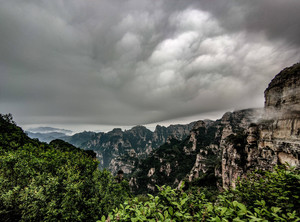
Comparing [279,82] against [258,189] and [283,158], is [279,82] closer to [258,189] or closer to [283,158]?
[283,158]

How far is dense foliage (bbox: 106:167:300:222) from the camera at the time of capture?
8.75 feet

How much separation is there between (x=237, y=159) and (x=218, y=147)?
8474 centimetres

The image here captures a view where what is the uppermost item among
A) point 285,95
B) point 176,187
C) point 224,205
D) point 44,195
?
point 285,95

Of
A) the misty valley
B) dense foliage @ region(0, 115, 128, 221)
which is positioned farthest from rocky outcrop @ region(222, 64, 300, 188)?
dense foliage @ region(0, 115, 128, 221)

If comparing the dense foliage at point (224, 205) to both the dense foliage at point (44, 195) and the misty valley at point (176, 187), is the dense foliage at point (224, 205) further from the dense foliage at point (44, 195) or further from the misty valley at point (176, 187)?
the dense foliage at point (44, 195)

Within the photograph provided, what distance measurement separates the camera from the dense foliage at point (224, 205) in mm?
2666

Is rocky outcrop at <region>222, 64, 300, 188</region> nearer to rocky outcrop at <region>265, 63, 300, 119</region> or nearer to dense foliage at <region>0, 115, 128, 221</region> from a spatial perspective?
rocky outcrop at <region>265, 63, 300, 119</region>

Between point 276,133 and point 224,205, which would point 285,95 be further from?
point 224,205

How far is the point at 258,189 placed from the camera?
406 cm

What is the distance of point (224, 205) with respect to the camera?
11.5 feet

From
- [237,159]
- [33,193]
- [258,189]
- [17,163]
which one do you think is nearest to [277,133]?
[237,159]

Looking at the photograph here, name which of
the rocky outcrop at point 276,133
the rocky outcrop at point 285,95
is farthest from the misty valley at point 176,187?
the rocky outcrop at point 285,95

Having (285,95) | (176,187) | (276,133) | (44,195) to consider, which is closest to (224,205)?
(44,195)

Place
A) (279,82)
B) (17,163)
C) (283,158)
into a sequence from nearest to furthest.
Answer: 1. (17,163)
2. (283,158)
3. (279,82)
